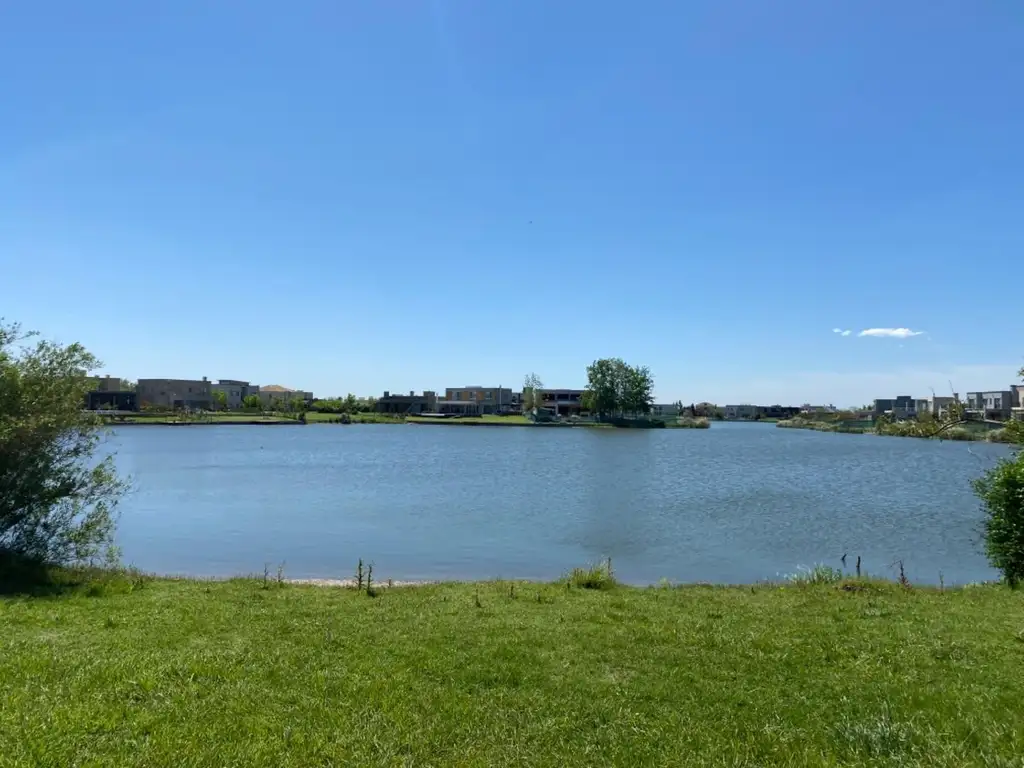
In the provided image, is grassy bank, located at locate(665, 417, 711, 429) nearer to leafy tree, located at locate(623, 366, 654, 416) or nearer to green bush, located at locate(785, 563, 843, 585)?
leafy tree, located at locate(623, 366, 654, 416)

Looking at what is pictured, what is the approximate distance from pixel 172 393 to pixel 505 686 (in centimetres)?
16505

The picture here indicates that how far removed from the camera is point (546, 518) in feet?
96.9

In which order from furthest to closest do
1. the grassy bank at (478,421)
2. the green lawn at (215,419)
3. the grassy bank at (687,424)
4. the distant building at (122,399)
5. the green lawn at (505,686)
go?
1. the grassy bank at (687,424)
2. the grassy bank at (478,421)
3. the distant building at (122,399)
4. the green lawn at (215,419)
5. the green lawn at (505,686)

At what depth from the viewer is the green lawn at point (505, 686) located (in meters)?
4.99

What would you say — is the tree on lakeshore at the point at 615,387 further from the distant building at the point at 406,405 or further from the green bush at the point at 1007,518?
the green bush at the point at 1007,518

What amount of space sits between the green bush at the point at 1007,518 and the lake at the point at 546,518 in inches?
39.0

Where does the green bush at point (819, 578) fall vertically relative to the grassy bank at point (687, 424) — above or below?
below

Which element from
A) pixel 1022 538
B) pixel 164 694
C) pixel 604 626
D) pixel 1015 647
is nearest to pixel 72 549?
pixel 164 694

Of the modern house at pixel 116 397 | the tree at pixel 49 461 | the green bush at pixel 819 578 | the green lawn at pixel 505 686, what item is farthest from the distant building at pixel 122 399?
the green bush at pixel 819 578

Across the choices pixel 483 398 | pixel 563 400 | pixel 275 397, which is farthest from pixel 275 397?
pixel 563 400

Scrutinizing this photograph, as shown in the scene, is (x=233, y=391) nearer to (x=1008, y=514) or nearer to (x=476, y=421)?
(x=476, y=421)

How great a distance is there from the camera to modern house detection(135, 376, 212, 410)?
486 feet

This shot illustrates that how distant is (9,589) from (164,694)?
25.2 ft

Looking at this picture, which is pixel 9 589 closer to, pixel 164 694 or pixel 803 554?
pixel 164 694
